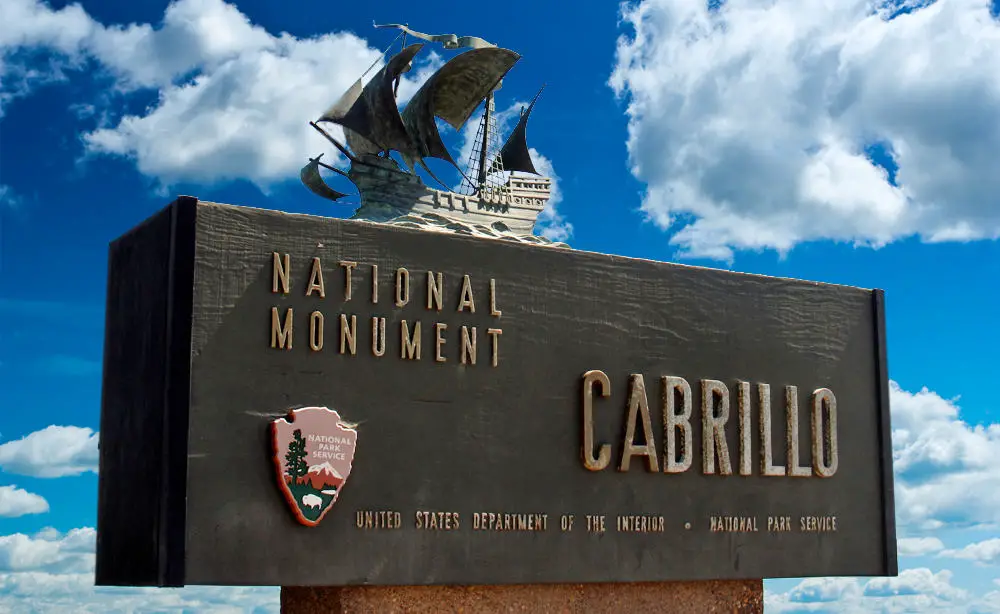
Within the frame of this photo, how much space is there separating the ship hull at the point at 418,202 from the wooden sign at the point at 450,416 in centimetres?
233

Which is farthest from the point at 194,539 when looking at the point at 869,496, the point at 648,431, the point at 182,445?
the point at 869,496

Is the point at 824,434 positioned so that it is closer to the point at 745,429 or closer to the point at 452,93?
the point at 745,429

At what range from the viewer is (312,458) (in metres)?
11.2

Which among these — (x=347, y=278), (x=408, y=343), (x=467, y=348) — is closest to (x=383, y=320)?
(x=408, y=343)

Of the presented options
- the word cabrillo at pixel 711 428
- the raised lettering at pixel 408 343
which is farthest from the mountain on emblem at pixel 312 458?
the word cabrillo at pixel 711 428

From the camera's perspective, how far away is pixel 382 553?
11578mm

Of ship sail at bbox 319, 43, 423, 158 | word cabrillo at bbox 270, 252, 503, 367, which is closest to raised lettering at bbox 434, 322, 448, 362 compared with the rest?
word cabrillo at bbox 270, 252, 503, 367

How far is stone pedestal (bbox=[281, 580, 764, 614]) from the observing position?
11.8 m

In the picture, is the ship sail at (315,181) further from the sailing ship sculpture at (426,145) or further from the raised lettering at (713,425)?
the raised lettering at (713,425)

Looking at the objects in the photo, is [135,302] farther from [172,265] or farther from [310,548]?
[310,548]

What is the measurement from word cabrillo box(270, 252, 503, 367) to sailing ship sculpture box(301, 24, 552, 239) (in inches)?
90.5

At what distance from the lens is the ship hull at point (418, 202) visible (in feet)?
49.6

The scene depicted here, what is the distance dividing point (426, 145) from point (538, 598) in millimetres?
6889

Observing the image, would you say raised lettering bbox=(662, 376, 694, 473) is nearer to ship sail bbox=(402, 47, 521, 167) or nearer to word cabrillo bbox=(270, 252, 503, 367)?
word cabrillo bbox=(270, 252, 503, 367)
